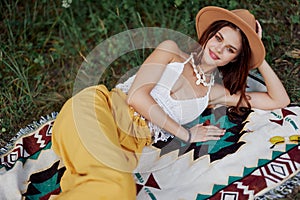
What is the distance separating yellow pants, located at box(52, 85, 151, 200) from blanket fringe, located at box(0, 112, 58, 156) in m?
0.22

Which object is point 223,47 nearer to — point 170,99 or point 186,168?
point 170,99

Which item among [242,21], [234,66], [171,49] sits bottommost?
[234,66]

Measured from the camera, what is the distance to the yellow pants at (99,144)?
1.71 m

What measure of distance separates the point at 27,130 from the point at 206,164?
77cm

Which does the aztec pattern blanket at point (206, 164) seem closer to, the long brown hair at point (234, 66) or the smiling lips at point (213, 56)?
the long brown hair at point (234, 66)

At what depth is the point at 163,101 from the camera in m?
2.01

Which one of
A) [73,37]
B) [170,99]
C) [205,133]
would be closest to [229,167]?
[205,133]

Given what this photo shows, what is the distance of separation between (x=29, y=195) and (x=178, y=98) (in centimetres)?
68

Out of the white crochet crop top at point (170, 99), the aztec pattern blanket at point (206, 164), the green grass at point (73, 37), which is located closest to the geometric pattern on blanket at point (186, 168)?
the aztec pattern blanket at point (206, 164)

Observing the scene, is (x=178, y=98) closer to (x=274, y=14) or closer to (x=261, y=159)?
(x=261, y=159)

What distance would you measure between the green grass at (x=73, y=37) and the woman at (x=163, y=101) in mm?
390

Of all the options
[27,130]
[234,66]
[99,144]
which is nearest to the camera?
[99,144]

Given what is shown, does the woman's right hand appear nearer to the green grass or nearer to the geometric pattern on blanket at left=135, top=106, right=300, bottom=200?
the geometric pattern on blanket at left=135, top=106, right=300, bottom=200

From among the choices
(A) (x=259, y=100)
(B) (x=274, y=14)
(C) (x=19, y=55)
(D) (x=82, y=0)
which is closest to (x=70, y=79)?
(C) (x=19, y=55)
